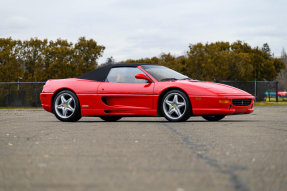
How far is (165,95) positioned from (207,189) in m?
6.30

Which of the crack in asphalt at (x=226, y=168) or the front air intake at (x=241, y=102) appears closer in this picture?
the crack in asphalt at (x=226, y=168)

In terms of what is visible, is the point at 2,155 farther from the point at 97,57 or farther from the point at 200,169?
the point at 97,57

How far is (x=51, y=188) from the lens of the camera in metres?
3.03

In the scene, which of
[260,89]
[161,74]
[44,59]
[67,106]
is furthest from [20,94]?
[161,74]

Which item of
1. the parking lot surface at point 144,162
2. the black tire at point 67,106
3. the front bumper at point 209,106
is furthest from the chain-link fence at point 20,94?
the parking lot surface at point 144,162

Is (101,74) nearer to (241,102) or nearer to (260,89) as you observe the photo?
(241,102)

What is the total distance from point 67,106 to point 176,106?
266 centimetres

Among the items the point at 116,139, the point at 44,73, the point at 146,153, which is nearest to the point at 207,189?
the point at 146,153

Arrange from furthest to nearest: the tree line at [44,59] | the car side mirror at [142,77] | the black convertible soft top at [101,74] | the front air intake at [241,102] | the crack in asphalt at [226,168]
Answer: the tree line at [44,59] < the black convertible soft top at [101,74] < the car side mirror at [142,77] < the front air intake at [241,102] < the crack in asphalt at [226,168]

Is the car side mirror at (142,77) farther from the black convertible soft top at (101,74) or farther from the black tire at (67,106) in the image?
the black tire at (67,106)

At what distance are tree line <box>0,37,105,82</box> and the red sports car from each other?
842 inches

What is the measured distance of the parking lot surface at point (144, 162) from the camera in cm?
317

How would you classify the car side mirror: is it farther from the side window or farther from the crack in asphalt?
the crack in asphalt

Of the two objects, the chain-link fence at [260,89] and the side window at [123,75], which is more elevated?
the side window at [123,75]
